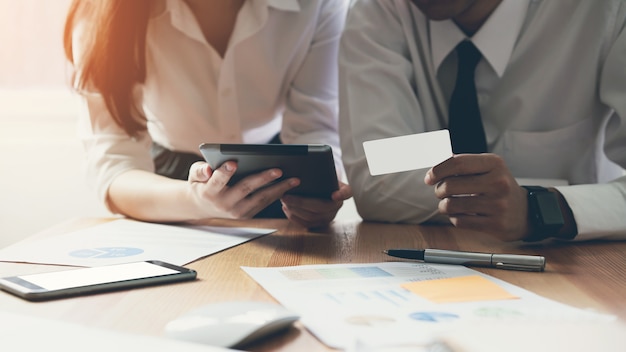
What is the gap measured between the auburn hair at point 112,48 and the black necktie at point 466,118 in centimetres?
69

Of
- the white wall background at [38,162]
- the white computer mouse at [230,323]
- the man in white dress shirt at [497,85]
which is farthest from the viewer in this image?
the white wall background at [38,162]

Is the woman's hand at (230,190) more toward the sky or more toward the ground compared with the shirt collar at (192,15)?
more toward the ground

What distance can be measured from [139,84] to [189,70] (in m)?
0.12

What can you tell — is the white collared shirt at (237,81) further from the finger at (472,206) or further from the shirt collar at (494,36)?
the finger at (472,206)

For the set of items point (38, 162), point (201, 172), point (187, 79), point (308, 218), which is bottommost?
point (38, 162)

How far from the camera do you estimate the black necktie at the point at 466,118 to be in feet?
4.41

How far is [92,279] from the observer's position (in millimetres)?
806

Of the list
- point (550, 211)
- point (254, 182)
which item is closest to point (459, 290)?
point (550, 211)

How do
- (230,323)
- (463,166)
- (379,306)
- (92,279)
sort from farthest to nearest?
(463,166) < (92,279) < (379,306) < (230,323)

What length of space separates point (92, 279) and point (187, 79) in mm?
863

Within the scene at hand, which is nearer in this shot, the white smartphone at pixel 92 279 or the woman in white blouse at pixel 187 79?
the white smartphone at pixel 92 279

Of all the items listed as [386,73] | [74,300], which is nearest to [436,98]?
[386,73]

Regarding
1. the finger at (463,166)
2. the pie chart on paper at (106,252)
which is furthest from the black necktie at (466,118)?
the pie chart on paper at (106,252)

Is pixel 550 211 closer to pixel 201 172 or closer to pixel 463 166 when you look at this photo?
pixel 463 166
